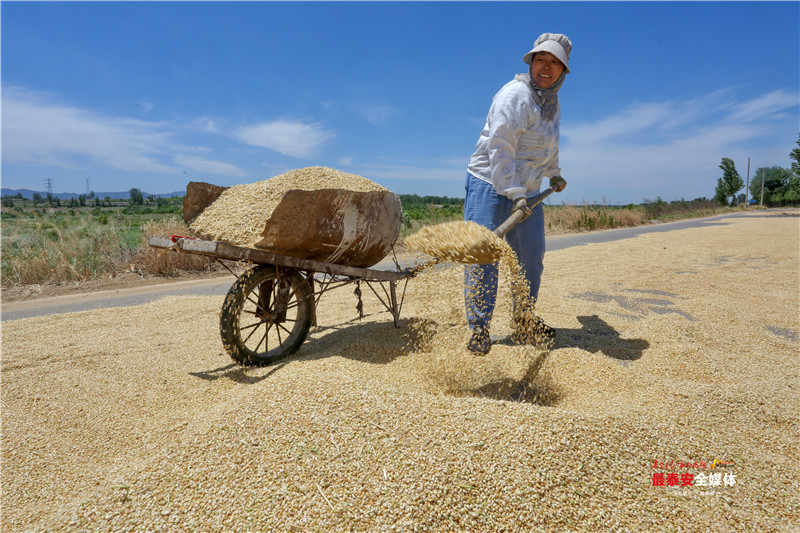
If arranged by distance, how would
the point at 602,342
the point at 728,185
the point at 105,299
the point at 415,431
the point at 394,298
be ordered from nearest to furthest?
the point at 415,431, the point at 602,342, the point at 394,298, the point at 105,299, the point at 728,185

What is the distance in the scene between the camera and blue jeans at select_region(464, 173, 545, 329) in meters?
2.62

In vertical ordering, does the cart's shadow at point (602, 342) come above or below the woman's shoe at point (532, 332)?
below

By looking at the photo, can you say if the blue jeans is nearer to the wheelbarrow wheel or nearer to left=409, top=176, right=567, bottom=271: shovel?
left=409, top=176, right=567, bottom=271: shovel

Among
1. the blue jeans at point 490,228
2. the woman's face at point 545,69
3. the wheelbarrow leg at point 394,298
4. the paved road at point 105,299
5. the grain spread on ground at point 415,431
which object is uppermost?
the woman's face at point 545,69

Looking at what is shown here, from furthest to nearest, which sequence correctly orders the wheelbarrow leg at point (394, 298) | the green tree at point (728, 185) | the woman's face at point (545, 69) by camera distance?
the green tree at point (728, 185)
the wheelbarrow leg at point (394, 298)
the woman's face at point (545, 69)

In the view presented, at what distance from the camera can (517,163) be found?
270 cm

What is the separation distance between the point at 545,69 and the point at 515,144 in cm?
48

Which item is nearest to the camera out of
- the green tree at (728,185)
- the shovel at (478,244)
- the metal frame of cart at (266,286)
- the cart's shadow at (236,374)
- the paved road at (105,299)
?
the shovel at (478,244)

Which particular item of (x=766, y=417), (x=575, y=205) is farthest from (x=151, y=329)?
(x=575, y=205)

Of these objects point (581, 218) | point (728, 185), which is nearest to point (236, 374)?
point (581, 218)

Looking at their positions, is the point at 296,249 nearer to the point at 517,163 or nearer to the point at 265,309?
the point at 265,309

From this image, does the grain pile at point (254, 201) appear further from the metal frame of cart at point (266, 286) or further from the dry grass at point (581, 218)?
the dry grass at point (581, 218)

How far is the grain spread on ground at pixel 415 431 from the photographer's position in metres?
1.36

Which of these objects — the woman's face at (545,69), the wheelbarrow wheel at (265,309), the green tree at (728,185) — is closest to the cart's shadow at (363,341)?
the wheelbarrow wheel at (265,309)
